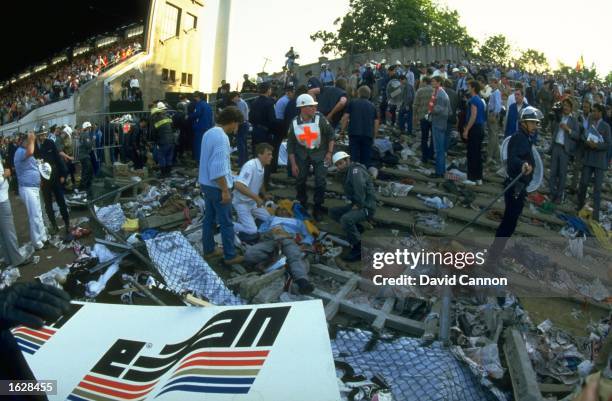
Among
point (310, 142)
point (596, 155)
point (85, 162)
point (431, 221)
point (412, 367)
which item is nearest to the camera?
point (412, 367)

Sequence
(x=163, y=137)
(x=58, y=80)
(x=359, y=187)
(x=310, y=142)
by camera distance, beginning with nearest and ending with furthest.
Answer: (x=359, y=187), (x=310, y=142), (x=163, y=137), (x=58, y=80)

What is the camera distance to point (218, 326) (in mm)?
2701

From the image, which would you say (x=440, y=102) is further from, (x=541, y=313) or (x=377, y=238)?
(x=541, y=313)

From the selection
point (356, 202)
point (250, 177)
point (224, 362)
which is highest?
point (250, 177)

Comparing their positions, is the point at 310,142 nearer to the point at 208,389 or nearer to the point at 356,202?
the point at 356,202

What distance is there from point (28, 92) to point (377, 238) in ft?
105

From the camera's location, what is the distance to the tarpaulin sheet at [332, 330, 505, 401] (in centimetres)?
373

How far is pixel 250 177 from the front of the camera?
6.75 m

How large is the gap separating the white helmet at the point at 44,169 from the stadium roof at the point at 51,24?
2301 centimetres

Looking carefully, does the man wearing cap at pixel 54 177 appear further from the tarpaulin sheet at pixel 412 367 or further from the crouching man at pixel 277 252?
the tarpaulin sheet at pixel 412 367

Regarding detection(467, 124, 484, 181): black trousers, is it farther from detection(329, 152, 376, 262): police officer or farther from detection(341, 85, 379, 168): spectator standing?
detection(329, 152, 376, 262): police officer

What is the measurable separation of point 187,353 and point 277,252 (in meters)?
3.86

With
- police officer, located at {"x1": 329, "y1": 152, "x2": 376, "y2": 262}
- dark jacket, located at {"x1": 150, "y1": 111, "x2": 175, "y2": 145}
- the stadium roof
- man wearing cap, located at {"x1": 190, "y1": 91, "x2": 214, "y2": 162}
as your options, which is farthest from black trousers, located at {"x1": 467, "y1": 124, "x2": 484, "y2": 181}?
the stadium roof

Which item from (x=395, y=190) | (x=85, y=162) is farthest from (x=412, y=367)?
(x=85, y=162)
